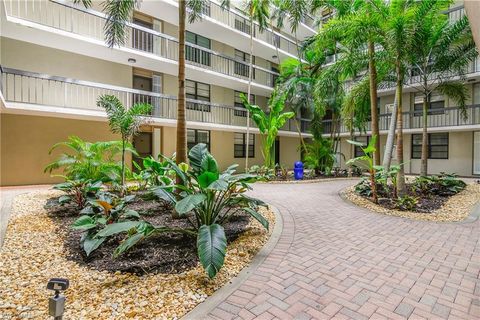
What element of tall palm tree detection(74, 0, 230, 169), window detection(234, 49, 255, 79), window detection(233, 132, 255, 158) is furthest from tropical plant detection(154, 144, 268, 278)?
window detection(233, 132, 255, 158)

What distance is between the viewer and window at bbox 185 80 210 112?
16748 mm

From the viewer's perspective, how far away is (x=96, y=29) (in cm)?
1208

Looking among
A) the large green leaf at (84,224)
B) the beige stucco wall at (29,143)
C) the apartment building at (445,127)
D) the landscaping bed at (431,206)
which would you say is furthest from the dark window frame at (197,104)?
the large green leaf at (84,224)

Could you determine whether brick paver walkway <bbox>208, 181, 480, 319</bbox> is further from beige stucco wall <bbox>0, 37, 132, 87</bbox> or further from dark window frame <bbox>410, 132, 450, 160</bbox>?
dark window frame <bbox>410, 132, 450, 160</bbox>

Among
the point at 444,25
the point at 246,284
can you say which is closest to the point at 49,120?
the point at 246,284

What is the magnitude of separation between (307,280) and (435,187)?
9561 millimetres

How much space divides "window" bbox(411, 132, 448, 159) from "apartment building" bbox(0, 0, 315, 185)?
933cm

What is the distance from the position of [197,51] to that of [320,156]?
31.8 ft

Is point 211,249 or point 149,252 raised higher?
point 211,249

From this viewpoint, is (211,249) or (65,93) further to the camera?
(65,93)

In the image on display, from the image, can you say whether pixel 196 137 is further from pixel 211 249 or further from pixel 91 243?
pixel 211 249

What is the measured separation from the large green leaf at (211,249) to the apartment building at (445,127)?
591 inches

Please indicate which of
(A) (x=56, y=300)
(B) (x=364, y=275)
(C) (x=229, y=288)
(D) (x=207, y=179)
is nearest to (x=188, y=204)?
(D) (x=207, y=179)

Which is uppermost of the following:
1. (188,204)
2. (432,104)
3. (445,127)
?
(432,104)
